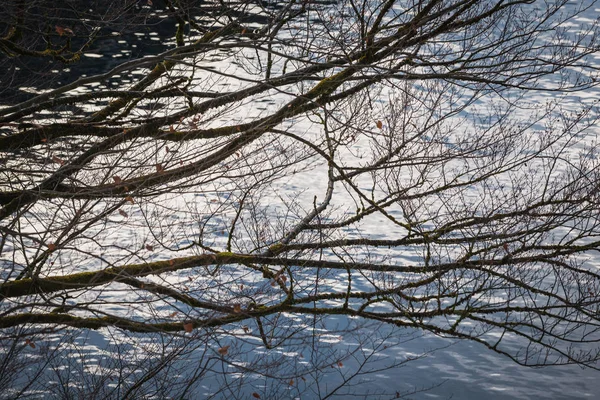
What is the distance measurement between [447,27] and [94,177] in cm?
413

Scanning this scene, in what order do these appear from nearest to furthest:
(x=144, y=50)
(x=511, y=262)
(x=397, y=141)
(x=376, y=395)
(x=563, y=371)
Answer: (x=511, y=262), (x=397, y=141), (x=376, y=395), (x=563, y=371), (x=144, y=50)

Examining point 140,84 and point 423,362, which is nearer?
point 140,84

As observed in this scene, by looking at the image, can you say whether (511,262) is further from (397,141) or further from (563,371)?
(563,371)

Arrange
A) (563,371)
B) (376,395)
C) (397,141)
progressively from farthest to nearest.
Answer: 1. (563,371)
2. (376,395)
3. (397,141)

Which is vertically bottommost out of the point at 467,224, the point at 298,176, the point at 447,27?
the point at 467,224

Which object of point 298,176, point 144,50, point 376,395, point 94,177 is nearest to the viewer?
point 94,177

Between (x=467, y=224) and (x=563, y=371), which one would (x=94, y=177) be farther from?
(x=563, y=371)

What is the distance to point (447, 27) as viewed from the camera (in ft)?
24.9

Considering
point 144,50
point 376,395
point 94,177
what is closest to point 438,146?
point 94,177

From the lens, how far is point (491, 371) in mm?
14352

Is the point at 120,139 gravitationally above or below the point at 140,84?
below

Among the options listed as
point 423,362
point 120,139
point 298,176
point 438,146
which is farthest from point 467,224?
point 298,176

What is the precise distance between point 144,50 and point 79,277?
2243 centimetres

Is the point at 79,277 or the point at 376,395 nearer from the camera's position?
the point at 79,277
